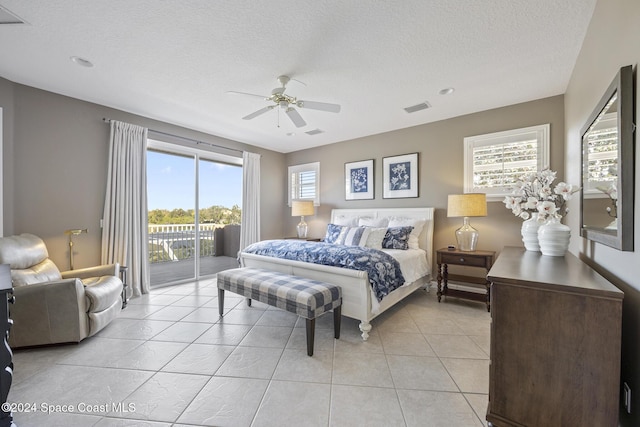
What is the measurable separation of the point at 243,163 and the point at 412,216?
11.1ft

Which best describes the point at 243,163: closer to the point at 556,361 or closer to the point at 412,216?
the point at 412,216

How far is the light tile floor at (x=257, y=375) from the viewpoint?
4.98 ft

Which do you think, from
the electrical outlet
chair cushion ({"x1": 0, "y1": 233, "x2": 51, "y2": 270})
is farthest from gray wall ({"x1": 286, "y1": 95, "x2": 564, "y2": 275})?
chair cushion ({"x1": 0, "y1": 233, "x2": 51, "y2": 270})

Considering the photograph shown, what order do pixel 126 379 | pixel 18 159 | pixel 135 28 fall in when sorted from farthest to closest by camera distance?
pixel 18 159 → pixel 135 28 → pixel 126 379

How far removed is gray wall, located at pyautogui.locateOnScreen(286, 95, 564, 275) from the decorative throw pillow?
3.80ft

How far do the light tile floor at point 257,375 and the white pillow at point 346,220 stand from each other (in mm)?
1957

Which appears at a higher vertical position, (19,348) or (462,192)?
(462,192)

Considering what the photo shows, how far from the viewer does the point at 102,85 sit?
288cm

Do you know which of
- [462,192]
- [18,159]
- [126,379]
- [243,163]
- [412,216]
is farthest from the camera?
[243,163]

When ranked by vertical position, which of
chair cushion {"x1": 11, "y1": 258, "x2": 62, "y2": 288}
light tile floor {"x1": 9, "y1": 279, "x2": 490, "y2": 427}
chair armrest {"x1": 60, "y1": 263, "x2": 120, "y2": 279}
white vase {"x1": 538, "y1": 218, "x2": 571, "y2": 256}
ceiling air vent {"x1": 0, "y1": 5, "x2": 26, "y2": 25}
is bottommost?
light tile floor {"x1": 9, "y1": 279, "x2": 490, "y2": 427}

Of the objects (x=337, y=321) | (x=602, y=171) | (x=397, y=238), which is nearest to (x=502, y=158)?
(x=397, y=238)

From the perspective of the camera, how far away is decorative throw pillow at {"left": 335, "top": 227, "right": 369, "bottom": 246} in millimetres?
3553

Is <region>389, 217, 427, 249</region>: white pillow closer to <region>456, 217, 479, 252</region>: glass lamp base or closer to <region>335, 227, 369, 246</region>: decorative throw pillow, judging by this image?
<region>456, 217, 479, 252</region>: glass lamp base

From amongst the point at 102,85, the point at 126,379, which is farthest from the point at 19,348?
the point at 102,85
